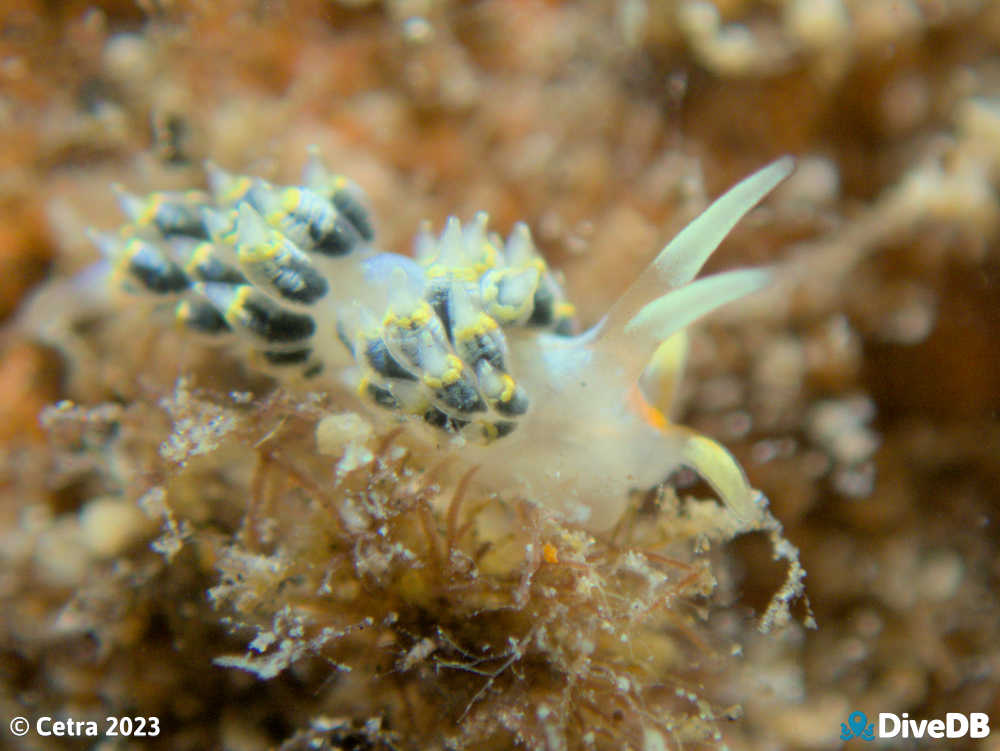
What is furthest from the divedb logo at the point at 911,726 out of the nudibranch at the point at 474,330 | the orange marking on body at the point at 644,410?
the orange marking on body at the point at 644,410

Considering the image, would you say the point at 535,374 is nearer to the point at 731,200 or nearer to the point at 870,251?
the point at 731,200

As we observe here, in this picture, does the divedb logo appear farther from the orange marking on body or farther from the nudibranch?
the orange marking on body

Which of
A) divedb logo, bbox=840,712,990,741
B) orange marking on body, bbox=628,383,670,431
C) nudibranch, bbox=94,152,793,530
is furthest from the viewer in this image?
divedb logo, bbox=840,712,990,741

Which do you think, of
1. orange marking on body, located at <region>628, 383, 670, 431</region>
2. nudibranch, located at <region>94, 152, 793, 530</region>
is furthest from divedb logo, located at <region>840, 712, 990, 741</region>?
orange marking on body, located at <region>628, 383, 670, 431</region>

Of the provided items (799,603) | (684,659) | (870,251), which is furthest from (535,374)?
(870,251)

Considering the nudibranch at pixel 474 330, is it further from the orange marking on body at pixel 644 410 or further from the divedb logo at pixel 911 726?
the divedb logo at pixel 911 726

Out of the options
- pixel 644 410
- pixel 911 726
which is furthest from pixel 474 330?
pixel 911 726
